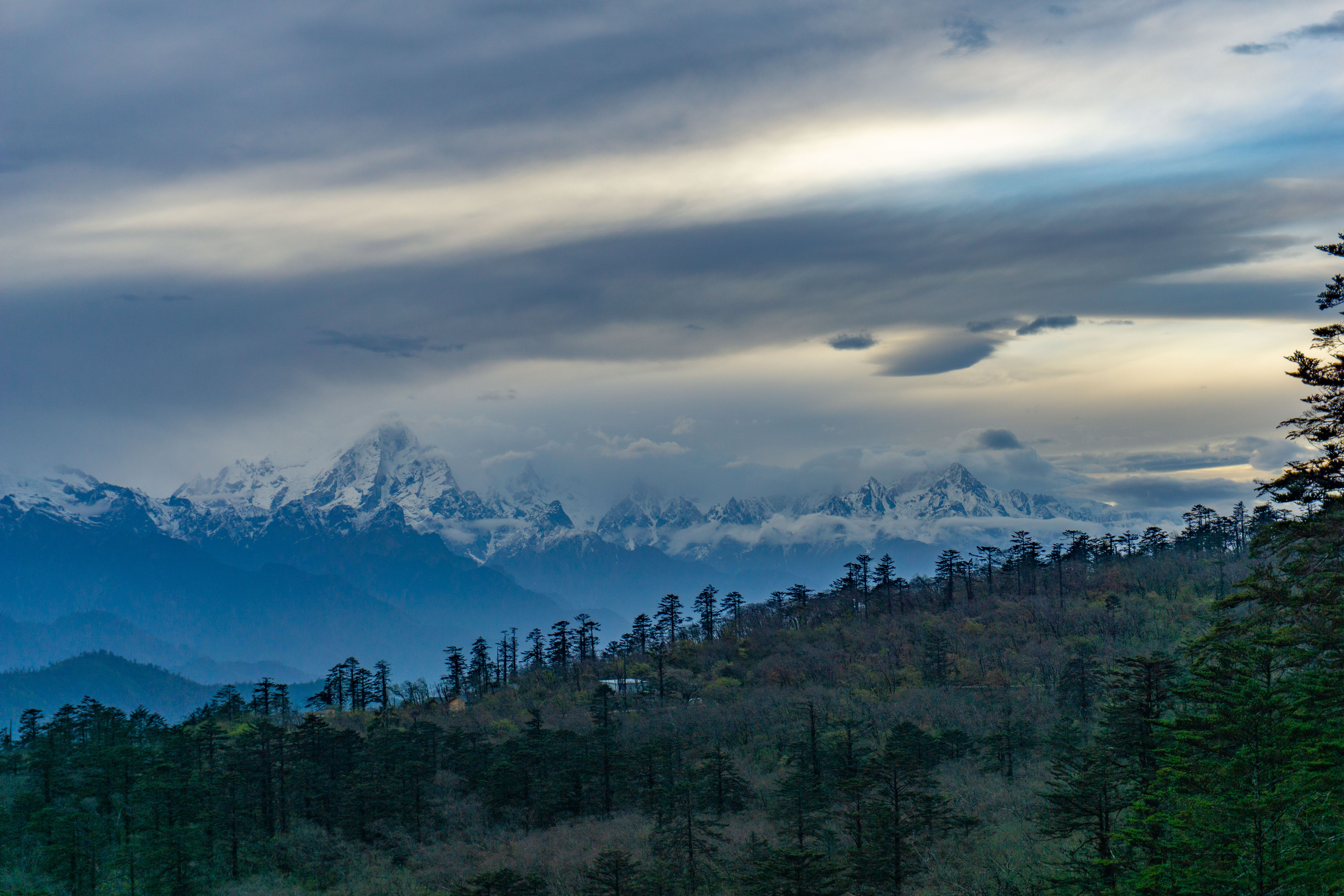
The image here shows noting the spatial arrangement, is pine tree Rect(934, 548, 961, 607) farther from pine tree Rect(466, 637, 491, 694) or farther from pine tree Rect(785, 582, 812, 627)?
pine tree Rect(466, 637, 491, 694)

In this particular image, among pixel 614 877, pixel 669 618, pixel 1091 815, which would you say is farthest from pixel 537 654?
pixel 1091 815

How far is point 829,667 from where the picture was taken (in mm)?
112312

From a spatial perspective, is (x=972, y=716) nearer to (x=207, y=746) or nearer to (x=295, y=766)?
(x=295, y=766)

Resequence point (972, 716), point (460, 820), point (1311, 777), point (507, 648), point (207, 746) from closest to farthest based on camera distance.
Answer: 1. point (1311, 777)
2. point (460, 820)
3. point (207, 746)
4. point (972, 716)
5. point (507, 648)

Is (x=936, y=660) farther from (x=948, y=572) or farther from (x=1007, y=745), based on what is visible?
(x=948, y=572)

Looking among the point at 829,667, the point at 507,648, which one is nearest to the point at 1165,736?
the point at 829,667

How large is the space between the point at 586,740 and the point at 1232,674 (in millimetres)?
52849

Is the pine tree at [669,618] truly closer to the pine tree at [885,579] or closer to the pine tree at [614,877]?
the pine tree at [885,579]

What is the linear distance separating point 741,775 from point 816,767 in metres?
13.3

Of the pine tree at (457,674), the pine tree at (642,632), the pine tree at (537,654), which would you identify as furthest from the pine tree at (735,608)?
the pine tree at (457,674)

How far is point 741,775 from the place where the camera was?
68.5m

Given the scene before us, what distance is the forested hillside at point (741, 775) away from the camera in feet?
103

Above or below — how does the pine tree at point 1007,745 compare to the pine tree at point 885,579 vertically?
below

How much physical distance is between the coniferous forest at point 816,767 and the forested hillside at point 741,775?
0.29 metres
